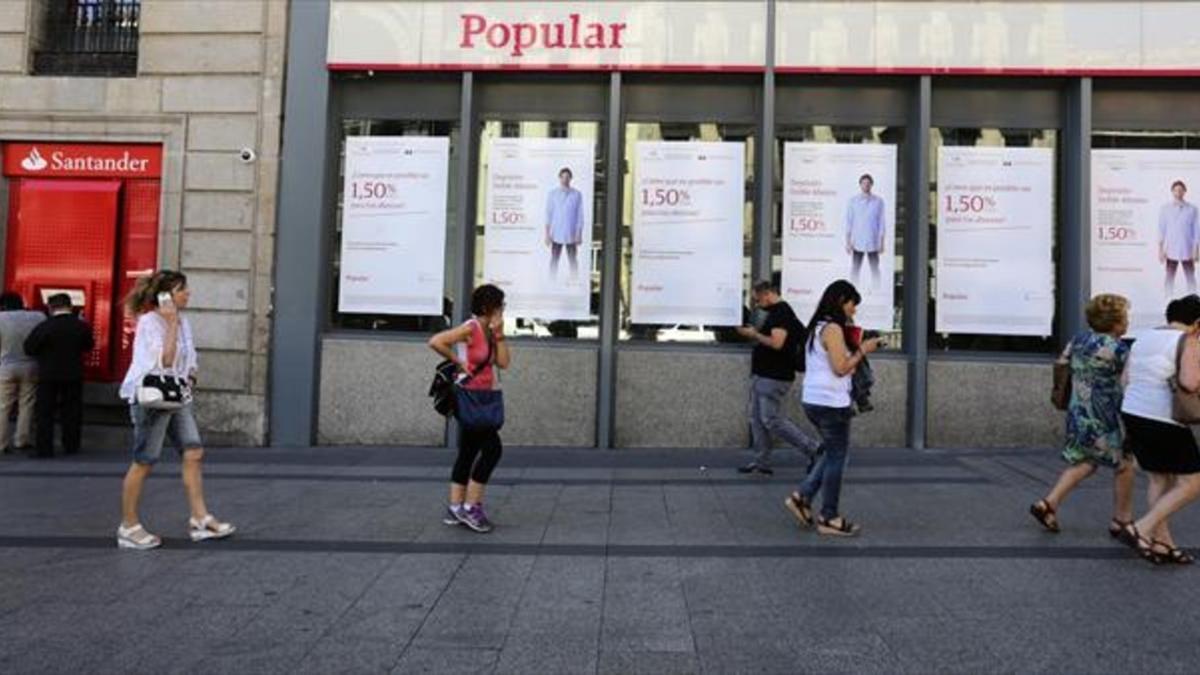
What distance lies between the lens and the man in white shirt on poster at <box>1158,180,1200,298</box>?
11000 millimetres

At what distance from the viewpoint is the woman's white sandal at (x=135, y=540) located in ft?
21.4

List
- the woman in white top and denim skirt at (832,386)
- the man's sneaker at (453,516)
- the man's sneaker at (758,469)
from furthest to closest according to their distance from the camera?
the man's sneaker at (758,469), the man's sneaker at (453,516), the woman in white top and denim skirt at (832,386)

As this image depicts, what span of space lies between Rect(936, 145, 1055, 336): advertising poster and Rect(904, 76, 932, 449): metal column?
0.27 m

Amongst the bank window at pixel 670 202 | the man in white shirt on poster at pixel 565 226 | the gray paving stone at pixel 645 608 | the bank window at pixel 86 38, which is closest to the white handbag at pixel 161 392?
the gray paving stone at pixel 645 608

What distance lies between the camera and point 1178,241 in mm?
11031

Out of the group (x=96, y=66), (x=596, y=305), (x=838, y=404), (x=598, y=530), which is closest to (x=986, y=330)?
(x=596, y=305)

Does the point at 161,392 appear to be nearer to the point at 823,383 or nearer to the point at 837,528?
the point at 823,383

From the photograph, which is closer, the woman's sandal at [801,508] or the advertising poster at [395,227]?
the woman's sandal at [801,508]

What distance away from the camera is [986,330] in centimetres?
1123

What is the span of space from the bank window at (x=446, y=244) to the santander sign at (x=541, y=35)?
105cm

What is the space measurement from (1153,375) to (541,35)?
295 inches

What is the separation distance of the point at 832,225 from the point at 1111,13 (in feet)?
12.2

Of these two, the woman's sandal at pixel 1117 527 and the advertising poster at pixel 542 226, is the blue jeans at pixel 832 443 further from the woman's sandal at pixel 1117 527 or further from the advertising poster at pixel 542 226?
the advertising poster at pixel 542 226

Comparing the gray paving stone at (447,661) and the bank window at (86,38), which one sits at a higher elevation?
the bank window at (86,38)
